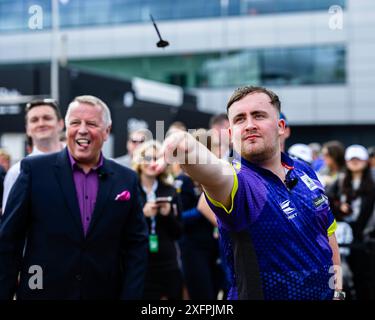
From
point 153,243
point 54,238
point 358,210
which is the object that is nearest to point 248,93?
point 54,238

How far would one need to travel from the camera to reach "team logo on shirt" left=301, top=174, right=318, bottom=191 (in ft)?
8.92

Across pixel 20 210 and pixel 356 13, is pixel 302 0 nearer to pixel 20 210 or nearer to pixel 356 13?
pixel 356 13

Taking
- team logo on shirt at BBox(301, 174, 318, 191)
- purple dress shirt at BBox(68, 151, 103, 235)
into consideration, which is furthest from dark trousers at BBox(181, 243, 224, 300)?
team logo on shirt at BBox(301, 174, 318, 191)

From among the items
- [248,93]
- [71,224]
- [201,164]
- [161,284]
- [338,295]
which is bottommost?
[161,284]

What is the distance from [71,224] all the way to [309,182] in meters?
1.34

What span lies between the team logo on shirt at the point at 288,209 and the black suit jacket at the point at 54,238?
132 centimetres

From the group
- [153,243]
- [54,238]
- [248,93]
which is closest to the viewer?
[248,93]

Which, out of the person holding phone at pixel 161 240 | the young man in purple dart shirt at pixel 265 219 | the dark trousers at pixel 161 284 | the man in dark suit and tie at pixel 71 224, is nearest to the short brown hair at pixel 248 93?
the young man in purple dart shirt at pixel 265 219

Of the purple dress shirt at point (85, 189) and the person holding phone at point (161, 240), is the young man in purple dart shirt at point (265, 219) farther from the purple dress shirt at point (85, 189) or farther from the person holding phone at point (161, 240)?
the person holding phone at point (161, 240)

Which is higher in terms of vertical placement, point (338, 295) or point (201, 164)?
point (201, 164)

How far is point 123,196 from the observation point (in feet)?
11.7

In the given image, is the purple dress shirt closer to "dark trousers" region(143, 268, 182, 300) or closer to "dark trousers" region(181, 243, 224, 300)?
"dark trousers" region(143, 268, 182, 300)

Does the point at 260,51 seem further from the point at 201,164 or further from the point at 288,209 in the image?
the point at 201,164
